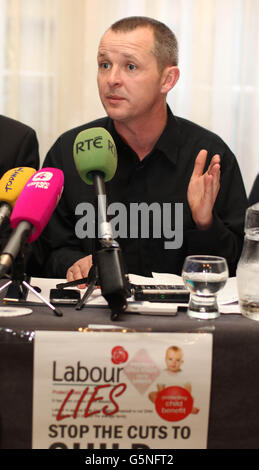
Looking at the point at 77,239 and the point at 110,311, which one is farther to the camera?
the point at 77,239

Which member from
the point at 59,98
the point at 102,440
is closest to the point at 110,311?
the point at 102,440

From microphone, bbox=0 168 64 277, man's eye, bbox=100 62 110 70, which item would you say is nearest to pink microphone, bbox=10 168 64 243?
microphone, bbox=0 168 64 277

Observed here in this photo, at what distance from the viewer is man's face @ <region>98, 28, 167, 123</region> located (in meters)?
1.89

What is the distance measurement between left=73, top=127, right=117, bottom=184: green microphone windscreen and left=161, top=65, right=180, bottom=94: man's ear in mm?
895

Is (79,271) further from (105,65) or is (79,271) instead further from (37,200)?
(105,65)

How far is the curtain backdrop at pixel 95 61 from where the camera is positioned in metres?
2.58

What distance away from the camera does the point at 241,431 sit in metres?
1.04

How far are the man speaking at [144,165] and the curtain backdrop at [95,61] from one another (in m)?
0.61

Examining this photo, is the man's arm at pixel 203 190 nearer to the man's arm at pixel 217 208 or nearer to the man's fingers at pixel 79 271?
the man's arm at pixel 217 208

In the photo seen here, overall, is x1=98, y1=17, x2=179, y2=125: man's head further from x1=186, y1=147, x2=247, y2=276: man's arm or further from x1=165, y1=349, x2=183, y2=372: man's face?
x1=165, y1=349, x2=183, y2=372: man's face

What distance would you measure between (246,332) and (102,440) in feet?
0.97

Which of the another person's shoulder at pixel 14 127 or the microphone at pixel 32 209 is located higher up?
the another person's shoulder at pixel 14 127

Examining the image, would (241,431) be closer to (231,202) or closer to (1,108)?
(231,202)

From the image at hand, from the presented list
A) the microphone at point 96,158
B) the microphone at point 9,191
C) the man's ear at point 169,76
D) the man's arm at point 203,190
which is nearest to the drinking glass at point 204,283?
the microphone at point 96,158
